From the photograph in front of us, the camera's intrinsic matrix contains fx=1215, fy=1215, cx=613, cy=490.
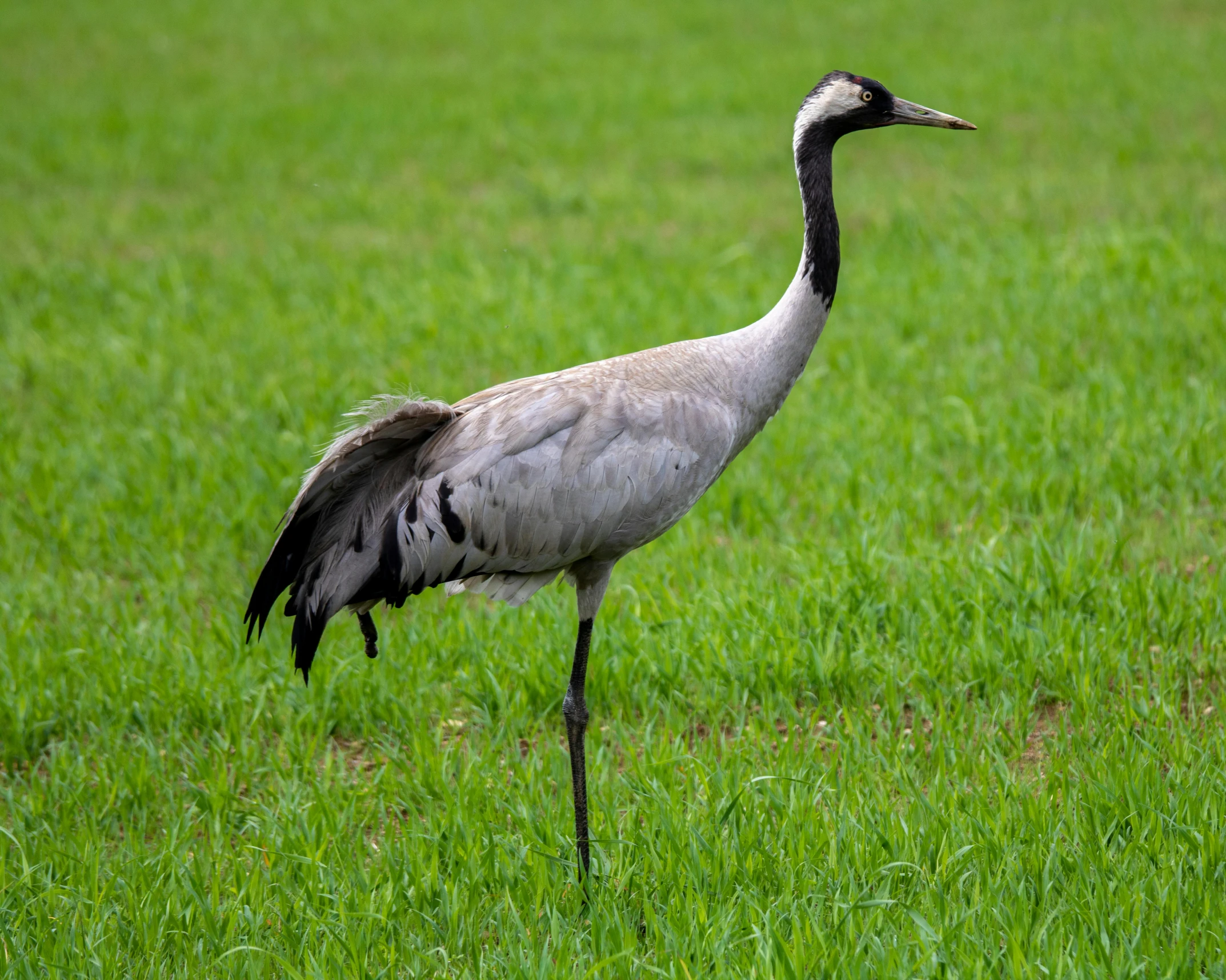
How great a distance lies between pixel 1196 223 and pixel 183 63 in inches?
552

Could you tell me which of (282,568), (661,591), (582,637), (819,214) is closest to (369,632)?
(282,568)

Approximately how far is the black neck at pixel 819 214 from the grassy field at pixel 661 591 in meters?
1.60

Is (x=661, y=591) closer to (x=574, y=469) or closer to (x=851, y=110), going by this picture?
(x=574, y=469)

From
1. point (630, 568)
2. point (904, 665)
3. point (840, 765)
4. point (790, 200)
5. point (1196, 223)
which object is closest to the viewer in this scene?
point (840, 765)

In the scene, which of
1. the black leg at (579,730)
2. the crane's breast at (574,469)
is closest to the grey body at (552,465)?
the crane's breast at (574,469)

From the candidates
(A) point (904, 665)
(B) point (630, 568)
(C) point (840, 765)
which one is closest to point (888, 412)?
(B) point (630, 568)

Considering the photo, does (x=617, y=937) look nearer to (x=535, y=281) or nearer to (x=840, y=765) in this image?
(x=840, y=765)

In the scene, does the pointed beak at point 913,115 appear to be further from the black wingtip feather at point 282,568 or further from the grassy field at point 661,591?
the black wingtip feather at point 282,568

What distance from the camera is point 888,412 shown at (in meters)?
7.19

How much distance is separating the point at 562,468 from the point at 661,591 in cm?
194

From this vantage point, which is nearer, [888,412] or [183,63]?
[888,412]

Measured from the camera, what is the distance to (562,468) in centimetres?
394

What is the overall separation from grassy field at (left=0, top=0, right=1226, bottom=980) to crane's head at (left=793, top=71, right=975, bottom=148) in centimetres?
202

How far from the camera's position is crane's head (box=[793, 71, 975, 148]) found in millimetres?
4215
